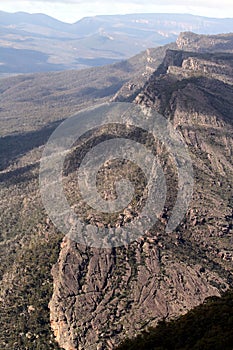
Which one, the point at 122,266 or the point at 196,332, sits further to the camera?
the point at 122,266

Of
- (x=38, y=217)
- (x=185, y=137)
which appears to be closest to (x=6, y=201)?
(x=38, y=217)

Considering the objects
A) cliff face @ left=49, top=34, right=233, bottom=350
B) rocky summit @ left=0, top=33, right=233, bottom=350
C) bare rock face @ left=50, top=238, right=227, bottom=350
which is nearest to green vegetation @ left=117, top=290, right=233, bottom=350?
bare rock face @ left=50, top=238, right=227, bottom=350

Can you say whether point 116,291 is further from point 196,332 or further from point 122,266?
point 196,332

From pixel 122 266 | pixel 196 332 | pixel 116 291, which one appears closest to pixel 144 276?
pixel 122 266

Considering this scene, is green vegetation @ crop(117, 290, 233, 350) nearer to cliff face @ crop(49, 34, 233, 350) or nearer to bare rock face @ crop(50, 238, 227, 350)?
bare rock face @ crop(50, 238, 227, 350)

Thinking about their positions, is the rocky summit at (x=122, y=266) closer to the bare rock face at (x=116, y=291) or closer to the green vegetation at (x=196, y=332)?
the bare rock face at (x=116, y=291)

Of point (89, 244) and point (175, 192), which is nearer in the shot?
point (89, 244)

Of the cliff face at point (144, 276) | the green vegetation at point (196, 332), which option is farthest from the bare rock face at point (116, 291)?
the green vegetation at point (196, 332)

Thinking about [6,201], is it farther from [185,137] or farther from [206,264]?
[206,264]
